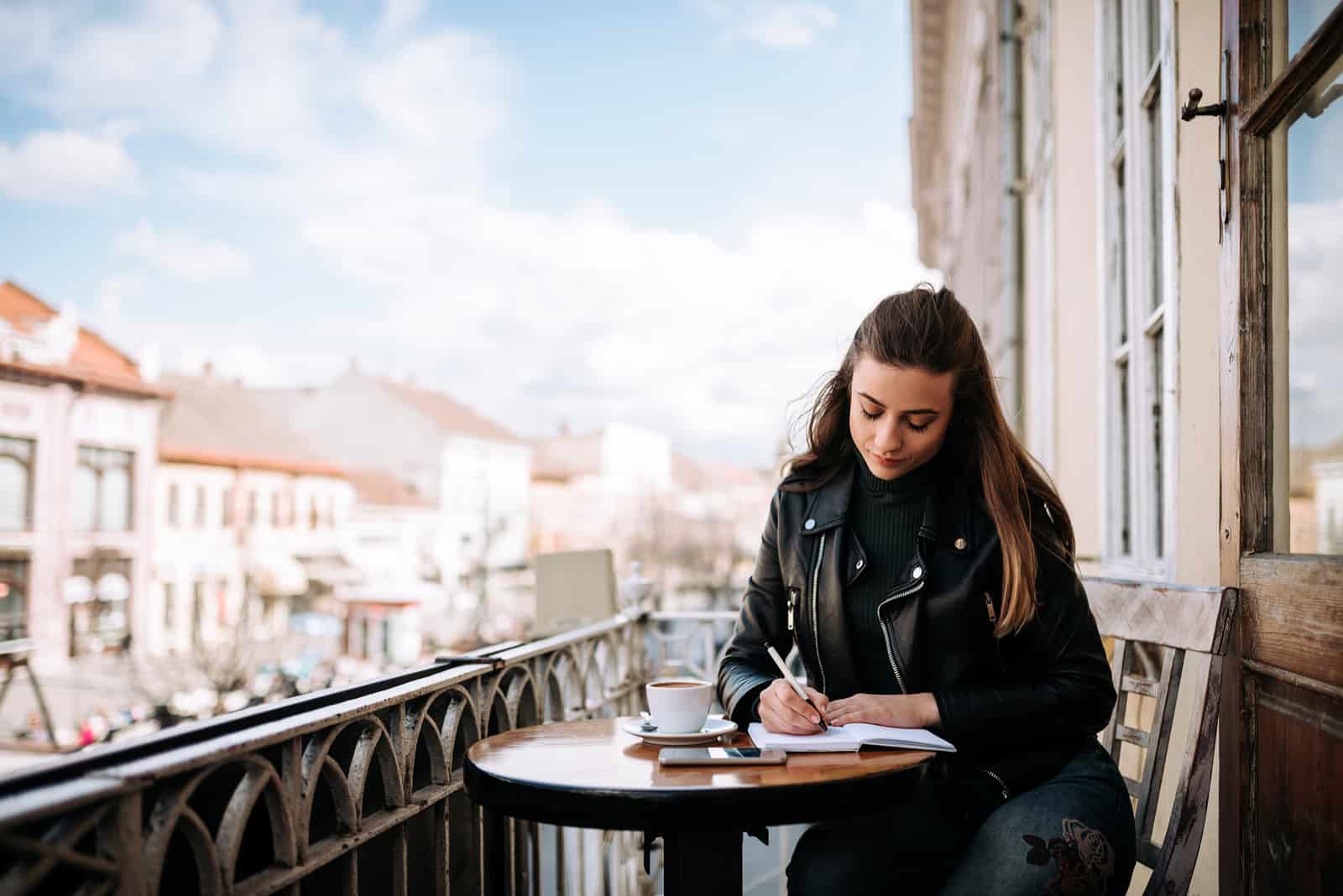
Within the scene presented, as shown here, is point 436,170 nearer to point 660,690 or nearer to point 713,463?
point 713,463

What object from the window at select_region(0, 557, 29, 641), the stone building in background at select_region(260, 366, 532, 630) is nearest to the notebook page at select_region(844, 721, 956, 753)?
the window at select_region(0, 557, 29, 641)

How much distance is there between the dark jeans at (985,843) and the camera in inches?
73.5

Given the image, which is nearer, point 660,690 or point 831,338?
point 660,690

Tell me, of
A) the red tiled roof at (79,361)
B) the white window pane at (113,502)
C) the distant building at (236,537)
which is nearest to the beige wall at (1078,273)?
the distant building at (236,537)

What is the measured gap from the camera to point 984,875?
74.5 inches

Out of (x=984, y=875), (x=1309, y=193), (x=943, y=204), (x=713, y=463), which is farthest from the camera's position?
(x=713, y=463)

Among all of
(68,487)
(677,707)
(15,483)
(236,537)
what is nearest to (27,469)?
(15,483)

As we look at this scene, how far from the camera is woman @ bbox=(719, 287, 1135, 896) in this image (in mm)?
2002

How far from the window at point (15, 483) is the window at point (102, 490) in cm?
168

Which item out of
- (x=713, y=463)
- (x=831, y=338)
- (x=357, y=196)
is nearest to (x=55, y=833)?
(x=831, y=338)

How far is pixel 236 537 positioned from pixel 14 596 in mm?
8511

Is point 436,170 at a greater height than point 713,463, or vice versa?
point 436,170

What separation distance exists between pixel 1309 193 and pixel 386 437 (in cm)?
6295

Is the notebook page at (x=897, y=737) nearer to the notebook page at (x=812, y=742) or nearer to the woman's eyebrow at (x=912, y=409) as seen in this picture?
the notebook page at (x=812, y=742)
